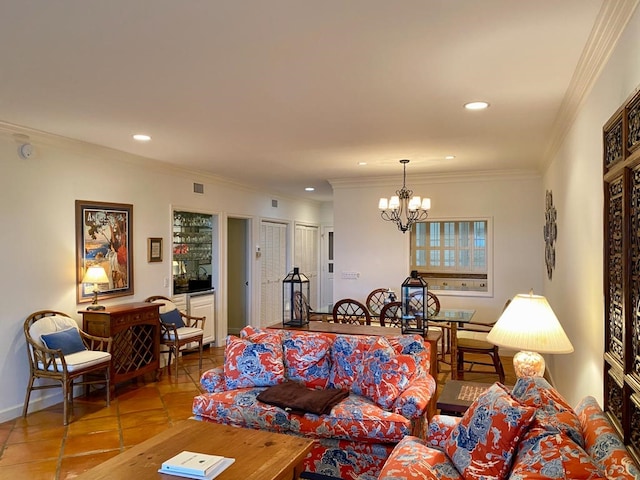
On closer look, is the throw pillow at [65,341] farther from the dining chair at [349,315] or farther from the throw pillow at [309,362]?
the dining chair at [349,315]

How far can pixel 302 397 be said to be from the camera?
10.6 feet

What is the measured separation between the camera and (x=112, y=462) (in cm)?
230

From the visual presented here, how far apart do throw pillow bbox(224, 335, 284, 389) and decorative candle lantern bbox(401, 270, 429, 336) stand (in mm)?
1109

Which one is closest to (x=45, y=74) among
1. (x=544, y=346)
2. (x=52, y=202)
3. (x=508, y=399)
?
(x=52, y=202)

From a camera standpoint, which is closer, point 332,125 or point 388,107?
point 388,107

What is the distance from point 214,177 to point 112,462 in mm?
5026

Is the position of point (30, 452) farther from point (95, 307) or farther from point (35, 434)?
point (95, 307)

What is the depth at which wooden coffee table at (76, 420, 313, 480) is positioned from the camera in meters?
2.17

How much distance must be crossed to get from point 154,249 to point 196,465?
13.4ft

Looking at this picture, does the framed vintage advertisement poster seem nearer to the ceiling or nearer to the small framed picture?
the small framed picture

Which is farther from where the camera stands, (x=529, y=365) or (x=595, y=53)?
(x=529, y=365)

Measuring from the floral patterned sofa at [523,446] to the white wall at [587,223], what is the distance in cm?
58

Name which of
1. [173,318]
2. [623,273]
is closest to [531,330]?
[623,273]

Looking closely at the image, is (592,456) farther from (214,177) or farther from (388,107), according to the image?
(214,177)
